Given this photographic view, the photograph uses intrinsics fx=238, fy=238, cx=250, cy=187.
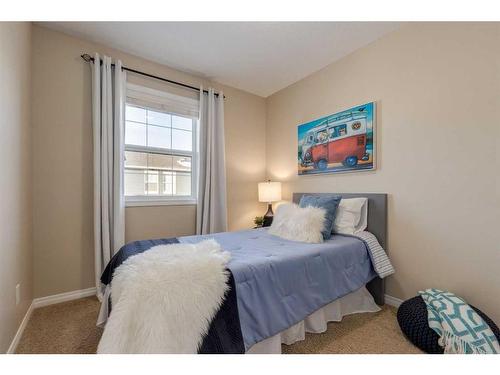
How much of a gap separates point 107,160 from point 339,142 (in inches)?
95.2

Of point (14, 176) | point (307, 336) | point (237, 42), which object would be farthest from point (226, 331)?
point (237, 42)

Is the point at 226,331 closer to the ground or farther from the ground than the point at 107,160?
closer to the ground

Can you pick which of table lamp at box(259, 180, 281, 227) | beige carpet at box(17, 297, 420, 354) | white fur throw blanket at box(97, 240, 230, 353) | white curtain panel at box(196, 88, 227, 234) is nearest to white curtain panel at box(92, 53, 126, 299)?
beige carpet at box(17, 297, 420, 354)

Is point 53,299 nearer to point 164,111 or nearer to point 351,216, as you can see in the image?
point 164,111

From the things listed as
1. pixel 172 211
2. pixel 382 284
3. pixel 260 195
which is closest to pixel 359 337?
pixel 382 284

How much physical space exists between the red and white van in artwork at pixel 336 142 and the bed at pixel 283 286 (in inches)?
19.6

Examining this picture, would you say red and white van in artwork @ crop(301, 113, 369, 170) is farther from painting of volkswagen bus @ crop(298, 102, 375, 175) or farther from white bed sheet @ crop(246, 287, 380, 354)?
white bed sheet @ crop(246, 287, 380, 354)

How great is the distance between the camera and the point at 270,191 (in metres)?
3.26

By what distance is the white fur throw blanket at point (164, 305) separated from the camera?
1.02 metres

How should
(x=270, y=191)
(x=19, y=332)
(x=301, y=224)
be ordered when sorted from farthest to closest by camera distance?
1. (x=270, y=191)
2. (x=301, y=224)
3. (x=19, y=332)

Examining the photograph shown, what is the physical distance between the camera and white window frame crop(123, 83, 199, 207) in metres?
2.68

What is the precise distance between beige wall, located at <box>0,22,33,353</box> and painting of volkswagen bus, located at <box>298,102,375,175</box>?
268 cm

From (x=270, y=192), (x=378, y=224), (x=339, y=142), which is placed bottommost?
(x=378, y=224)
